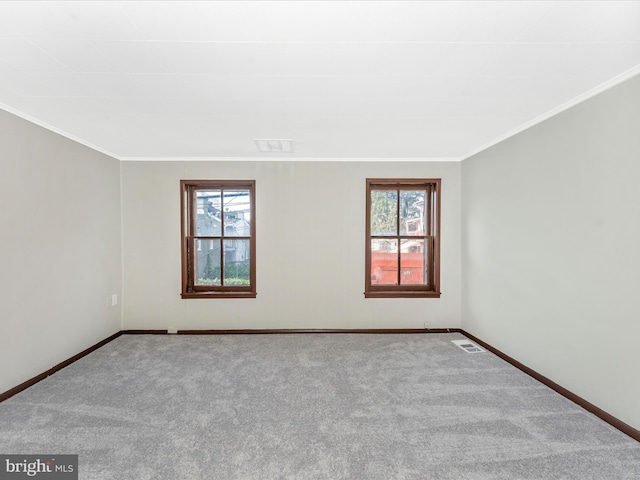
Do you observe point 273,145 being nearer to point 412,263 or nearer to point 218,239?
point 218,239

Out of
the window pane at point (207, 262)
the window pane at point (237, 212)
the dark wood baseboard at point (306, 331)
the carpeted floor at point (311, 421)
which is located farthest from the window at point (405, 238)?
the window pane at point (207, 262)

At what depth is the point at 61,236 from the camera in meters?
3.08

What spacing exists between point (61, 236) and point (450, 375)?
4.09m

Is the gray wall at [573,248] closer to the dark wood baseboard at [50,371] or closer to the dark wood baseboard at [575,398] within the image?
the dark wood baseboard at [575,398]

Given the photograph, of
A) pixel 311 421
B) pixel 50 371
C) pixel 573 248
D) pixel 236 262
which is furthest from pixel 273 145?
pixel 50 371

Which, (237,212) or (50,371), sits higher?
(237,212)

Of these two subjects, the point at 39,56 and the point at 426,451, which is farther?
the point at 426,451

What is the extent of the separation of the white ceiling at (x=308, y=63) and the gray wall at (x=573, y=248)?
1.00ft

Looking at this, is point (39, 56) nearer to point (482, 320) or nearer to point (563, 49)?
point (563, 49)

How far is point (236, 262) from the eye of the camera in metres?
4.23

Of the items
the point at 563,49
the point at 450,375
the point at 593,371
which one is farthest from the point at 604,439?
the point at 563,49

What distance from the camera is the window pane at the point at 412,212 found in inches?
168

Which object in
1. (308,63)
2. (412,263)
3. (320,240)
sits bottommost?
(412,263)

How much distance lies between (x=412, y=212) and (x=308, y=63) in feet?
9.54
